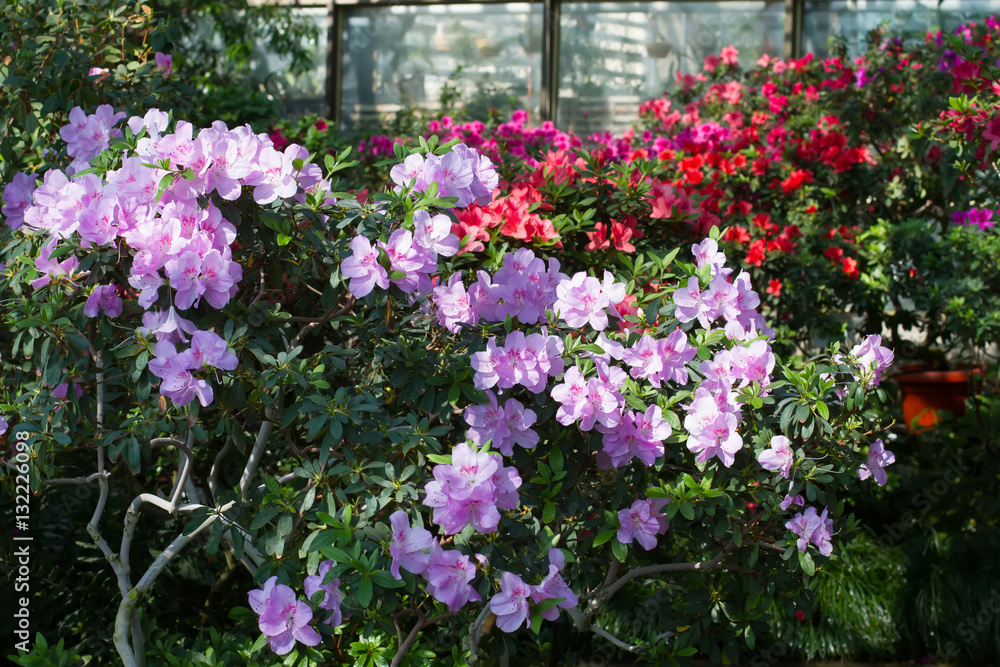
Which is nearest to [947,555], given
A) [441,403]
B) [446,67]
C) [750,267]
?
[750,267]

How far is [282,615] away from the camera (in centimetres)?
141

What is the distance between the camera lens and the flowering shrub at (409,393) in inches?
55.2

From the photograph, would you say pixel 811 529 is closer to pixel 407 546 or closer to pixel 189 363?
pixel 407 546

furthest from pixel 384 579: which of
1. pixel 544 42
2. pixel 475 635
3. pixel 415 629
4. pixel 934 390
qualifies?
pixel 544 42

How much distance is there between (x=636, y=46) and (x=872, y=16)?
1.42 metres

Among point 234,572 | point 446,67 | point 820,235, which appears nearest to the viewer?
point 234,572

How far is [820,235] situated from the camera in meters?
3.31

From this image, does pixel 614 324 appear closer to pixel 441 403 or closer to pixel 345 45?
pixel 441 403

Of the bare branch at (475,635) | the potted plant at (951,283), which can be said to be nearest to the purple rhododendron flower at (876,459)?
the bare branch at (475,635)

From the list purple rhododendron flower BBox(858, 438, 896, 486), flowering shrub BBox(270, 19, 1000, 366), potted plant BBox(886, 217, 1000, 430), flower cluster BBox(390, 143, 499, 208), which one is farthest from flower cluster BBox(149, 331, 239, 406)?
potted plant BBox(886, 217, 1000, 430)

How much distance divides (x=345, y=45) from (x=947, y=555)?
4666mm

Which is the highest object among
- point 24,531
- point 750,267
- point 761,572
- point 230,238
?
point 230,238

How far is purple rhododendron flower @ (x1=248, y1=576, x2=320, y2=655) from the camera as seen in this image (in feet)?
4.58

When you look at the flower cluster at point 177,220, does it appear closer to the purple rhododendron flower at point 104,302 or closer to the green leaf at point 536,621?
the purple rhododendron flower at point 104,302
